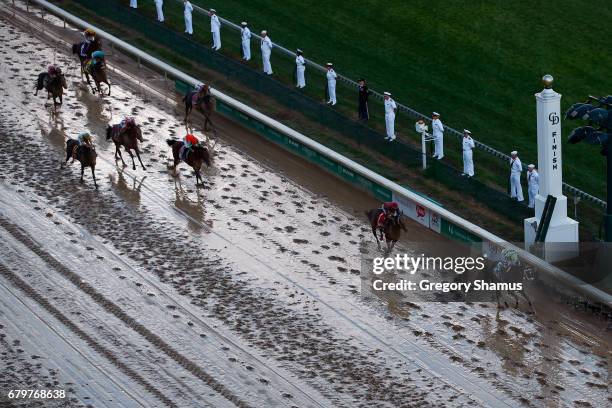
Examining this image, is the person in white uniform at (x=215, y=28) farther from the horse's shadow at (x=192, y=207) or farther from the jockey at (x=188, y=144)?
the jockey at (x=188, y=144)

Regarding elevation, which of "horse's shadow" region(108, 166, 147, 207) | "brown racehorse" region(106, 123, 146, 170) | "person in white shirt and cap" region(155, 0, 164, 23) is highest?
"brown racehorse" region(106, 123, 146, 170)

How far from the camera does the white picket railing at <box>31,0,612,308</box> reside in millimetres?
26047

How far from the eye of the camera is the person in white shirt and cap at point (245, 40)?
35781 mm

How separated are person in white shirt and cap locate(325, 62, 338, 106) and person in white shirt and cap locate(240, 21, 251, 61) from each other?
2719mm

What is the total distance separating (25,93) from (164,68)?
3.21m

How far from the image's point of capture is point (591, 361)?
24141 millimetres

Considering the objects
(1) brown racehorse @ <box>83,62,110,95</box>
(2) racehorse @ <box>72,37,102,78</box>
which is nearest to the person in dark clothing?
(1) brown racehorse @ <box>83,62,110,95</box>

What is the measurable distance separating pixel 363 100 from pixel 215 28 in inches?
215

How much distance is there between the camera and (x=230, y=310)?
25.8 meters

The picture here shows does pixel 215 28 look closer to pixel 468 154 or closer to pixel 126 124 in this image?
pixel 126 124

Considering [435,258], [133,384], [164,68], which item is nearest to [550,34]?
[164,68]

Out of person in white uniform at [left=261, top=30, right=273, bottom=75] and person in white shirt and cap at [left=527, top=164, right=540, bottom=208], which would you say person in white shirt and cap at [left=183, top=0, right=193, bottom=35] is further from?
person in white shirt and cap at [left=527, top=164, right=540, bottom=208]

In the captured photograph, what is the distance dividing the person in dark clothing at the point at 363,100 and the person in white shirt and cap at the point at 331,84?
0.98 metres

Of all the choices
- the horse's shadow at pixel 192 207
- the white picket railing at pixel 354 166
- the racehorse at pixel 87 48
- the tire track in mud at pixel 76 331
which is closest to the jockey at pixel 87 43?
the racehorse at pixel 87 48
